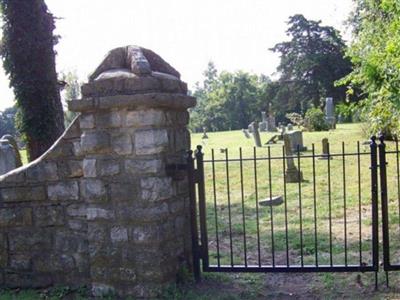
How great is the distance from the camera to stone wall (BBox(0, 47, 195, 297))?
14.0 ft

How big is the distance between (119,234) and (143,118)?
1.12 metres

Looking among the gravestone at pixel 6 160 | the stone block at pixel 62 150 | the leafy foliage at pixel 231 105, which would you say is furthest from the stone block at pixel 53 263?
the leafy foliage at pixel 231 105

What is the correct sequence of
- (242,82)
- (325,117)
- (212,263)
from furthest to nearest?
(242,82)
(325,117)
(212,263)

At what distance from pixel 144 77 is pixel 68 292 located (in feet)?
7.53

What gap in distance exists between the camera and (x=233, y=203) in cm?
943

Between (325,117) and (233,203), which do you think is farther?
(325,117)

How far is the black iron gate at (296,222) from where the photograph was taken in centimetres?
450

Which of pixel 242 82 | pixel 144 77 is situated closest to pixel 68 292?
pixel 144 77

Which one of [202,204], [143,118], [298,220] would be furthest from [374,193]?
[298,220]

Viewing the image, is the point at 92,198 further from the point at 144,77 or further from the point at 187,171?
the point at 144,77

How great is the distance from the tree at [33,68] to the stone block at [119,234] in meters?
7.93

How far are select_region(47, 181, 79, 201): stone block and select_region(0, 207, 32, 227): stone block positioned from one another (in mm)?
343

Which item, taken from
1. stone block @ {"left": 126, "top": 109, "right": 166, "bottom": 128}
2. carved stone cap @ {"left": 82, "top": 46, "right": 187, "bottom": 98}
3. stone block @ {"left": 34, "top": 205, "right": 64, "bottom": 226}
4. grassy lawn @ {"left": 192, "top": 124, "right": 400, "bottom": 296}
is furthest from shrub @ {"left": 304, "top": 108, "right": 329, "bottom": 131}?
stone block @ {"left": 126, "top": 109, "right": 166, "bottom": 128}

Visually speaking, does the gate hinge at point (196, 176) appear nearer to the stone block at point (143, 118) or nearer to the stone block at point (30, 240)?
the stone block at point (143, 118)
